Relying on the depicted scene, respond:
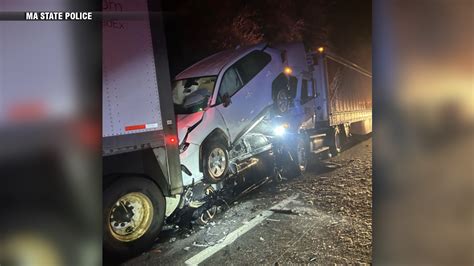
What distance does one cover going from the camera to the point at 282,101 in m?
2.25

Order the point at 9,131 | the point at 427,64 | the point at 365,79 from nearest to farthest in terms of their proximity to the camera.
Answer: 1. the point at 427,64
2. the point at 365,79
3. the point at 9,131

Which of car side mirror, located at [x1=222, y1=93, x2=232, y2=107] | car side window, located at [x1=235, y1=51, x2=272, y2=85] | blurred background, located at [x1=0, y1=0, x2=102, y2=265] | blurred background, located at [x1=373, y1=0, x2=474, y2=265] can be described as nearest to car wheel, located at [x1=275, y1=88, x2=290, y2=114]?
car side window, located at [x1=235, y1=51, x2=272, y2=85]

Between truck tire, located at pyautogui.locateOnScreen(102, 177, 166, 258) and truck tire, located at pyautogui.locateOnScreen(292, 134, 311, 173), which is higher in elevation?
truck tire, located at pyautogui.locateOnScreen(292, 134, 311, 173)

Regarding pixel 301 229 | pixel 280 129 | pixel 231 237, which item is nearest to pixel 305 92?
pixel 280 129

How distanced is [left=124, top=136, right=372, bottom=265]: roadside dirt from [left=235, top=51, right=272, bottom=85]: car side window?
2.66 ft

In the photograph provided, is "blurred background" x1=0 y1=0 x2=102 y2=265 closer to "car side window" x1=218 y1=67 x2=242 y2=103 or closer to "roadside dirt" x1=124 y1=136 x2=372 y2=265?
"roadside dirt" x1=124 y1=136 x2=372 y2=265

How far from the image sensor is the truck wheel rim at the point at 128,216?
6.74 feet

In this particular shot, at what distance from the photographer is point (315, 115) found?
7.75 feet

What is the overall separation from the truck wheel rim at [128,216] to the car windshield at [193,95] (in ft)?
2.01

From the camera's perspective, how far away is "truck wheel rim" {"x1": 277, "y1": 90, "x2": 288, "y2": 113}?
224 centimetres

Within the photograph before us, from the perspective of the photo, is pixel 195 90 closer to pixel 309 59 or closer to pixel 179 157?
pixel 179 157

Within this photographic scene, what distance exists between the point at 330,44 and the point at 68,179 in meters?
2.11

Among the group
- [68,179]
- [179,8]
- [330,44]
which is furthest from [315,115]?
[68,179]

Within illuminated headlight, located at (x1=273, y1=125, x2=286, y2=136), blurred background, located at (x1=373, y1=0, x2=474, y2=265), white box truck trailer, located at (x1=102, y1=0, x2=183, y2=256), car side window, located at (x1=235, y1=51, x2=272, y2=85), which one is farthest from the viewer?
illuminated headlight, located at (x1=273, y1=125, x2=286, y2=136)
